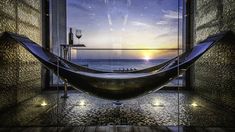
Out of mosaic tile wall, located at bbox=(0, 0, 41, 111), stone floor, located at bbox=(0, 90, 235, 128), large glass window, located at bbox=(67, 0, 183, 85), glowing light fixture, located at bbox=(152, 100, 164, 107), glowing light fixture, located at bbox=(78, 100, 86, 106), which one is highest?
large glass window, located at bbox=(67, 0, 183, 85)

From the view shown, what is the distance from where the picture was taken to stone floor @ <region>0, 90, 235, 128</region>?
2.15 meters

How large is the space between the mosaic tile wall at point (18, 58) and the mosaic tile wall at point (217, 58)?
2476 millimetres

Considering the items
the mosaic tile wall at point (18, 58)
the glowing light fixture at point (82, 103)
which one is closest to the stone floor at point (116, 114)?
the glowing light fixture at point (82, 103)

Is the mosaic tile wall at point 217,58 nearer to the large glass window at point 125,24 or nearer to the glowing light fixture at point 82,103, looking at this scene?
the glowing light fixture at point 82,103

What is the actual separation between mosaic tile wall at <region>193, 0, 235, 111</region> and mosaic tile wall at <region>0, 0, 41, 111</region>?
97.5 inches

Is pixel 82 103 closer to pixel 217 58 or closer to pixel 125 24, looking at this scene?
pixel 217 58

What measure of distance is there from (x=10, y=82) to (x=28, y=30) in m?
0.98

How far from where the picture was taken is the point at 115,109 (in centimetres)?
272

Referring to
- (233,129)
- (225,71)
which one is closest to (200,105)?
(225,71)

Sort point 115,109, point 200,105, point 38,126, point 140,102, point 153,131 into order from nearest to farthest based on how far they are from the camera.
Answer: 1. point 153,131
2. point 38,126
3. point 115,109
4. point 200,105
5. point 140,102

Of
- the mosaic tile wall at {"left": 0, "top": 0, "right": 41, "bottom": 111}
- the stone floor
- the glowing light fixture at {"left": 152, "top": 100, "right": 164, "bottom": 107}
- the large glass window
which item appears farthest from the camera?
the large glass window

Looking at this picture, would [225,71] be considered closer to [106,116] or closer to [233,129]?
[233,129]

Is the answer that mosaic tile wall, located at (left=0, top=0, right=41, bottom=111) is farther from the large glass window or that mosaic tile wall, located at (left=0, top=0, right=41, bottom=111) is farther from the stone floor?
the large glass window

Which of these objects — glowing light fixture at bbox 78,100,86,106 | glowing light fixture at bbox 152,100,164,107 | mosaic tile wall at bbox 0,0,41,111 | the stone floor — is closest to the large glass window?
mosaic tile wall at bbox 0,0,41,111
